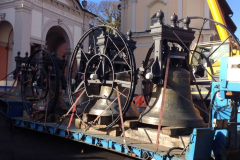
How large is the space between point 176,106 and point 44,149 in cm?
313

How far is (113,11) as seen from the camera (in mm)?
33656

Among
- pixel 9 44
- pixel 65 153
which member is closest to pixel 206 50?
pixel 65 153

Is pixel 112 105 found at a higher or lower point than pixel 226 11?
lower

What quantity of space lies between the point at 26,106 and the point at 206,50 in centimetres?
549

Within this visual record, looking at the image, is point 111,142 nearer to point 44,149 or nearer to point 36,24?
point 44,149

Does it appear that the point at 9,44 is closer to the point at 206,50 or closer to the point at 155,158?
the point at 206,50

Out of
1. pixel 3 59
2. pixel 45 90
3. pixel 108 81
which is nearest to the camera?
pixel 108 81

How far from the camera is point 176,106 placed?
5781 millimetres

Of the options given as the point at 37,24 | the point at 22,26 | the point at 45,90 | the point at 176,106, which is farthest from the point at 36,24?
the point at 176,106

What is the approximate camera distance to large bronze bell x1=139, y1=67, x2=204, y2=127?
562 centimetres

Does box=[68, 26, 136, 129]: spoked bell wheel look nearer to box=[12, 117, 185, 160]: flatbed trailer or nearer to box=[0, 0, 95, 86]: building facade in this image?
box=[12, 117, 185, 160]: flatbed trailer

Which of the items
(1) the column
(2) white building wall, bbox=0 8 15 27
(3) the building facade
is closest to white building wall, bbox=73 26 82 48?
(3) the building facade

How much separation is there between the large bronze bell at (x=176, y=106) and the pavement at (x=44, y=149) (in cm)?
115

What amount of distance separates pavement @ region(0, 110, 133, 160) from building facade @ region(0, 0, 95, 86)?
6779 millimetres
